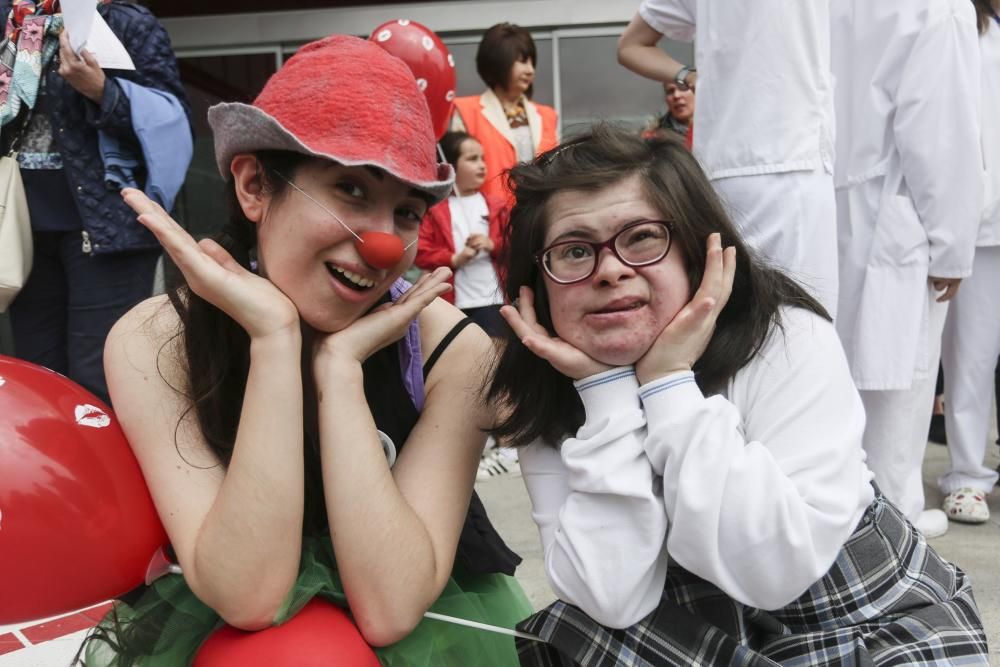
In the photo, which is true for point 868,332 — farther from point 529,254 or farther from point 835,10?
point 529,254

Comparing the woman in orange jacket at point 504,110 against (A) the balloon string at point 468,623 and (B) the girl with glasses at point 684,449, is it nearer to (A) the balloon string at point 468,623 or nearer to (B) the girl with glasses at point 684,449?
(B) the girl with glasses at point 684,449

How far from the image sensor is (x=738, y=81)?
2.26 meters

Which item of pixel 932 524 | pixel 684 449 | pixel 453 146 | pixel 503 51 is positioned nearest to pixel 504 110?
pixel 503 51

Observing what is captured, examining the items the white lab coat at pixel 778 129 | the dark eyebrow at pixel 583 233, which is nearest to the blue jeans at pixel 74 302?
the dark eyebrow at pixel 583 233

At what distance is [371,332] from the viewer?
61.9 inches

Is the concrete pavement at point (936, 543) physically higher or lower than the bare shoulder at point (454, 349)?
lower

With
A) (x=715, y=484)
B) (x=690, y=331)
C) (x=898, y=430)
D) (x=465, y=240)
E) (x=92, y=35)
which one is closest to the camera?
(x=715, y=484)

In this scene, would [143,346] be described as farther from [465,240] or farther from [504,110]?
[504,110]

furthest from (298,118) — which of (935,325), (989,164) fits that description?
(989,164)

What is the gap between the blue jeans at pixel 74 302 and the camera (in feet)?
8.36

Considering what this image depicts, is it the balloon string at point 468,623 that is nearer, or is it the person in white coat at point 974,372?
the balloon string at point 468,623

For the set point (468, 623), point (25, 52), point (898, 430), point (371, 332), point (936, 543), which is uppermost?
point (25, 52)

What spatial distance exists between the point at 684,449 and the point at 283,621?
0.67 meters

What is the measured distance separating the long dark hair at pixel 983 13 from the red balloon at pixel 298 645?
2.88 m
